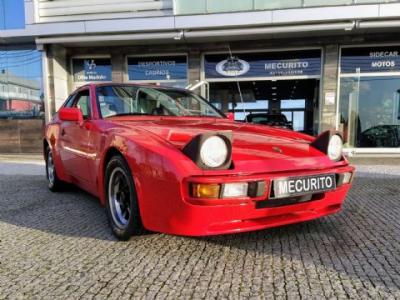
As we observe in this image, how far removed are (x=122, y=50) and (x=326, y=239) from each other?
876cm

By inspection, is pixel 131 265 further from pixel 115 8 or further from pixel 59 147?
pixel 115 8

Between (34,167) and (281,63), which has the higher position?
(281,63)

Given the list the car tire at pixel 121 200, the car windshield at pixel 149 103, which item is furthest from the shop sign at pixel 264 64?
the car tire at pixel 121 200

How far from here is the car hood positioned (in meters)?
2.45

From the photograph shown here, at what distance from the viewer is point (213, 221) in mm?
2324

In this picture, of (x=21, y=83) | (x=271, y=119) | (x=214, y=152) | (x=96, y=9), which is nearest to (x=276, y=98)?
(x=271, y=119)

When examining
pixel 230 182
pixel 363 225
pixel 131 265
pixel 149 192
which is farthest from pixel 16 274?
pixel 363 225

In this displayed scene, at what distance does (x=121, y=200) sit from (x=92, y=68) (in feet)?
28.4

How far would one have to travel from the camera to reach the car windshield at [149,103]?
3638mm

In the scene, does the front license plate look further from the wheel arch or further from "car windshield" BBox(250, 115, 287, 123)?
"car windshield" BBox(250, 115, 287, 123)

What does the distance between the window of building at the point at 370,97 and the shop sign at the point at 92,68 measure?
667cm

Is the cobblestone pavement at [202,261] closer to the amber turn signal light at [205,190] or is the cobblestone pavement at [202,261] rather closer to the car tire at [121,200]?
the car tire at [121,200]

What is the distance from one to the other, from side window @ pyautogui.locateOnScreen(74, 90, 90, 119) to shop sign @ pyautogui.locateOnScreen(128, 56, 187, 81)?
6.01m

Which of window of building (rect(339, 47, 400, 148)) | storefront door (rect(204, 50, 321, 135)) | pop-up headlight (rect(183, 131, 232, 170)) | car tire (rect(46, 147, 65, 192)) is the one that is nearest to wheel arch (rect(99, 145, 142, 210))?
pop-up headlight (rect(183, 131, 232, 170))
